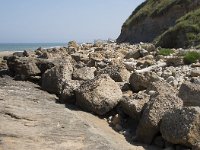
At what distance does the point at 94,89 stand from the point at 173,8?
2963 cm

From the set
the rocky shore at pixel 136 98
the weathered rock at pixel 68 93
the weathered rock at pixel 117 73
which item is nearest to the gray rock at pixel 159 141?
the rocky shore at pixel 136 98

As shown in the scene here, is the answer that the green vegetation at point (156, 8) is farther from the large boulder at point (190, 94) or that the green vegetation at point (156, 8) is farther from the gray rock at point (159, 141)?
the gray rock at point (159, 141)

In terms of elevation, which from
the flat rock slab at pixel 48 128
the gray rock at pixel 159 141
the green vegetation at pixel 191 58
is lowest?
the gray rock at pixel 159 141

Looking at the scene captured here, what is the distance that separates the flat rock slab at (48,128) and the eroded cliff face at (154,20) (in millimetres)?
27320

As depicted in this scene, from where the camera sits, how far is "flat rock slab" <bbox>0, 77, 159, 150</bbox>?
7.66 meters

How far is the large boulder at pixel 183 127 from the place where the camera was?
8.16 meters

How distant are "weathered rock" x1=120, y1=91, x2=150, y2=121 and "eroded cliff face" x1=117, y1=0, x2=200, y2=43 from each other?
26.6m

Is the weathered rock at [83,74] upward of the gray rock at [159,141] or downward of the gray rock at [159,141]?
upward

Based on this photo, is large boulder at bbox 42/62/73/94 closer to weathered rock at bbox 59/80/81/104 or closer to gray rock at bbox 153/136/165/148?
weathered rock at bbox 59/80/81/104

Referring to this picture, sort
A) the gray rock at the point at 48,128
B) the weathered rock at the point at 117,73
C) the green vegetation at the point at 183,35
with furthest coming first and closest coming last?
the green vegetation at the point at 183,35 → the weathered rock at the point at 117,73 → the gray rock at the point at 48,128

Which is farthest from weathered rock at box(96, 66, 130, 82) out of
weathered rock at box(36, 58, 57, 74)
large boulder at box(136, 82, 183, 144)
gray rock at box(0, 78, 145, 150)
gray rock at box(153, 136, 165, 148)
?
gray rock at box(153, 136, 165, 148)

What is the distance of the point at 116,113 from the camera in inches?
413

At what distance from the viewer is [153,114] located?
29.4ft

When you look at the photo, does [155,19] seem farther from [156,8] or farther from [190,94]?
[190,94]
